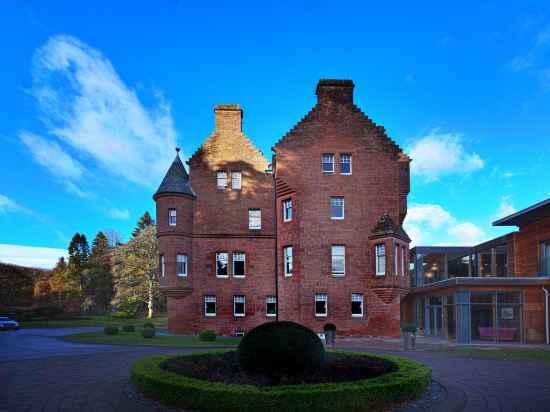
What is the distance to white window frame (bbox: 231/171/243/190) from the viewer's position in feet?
118

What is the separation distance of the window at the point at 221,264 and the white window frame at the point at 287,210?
548cm

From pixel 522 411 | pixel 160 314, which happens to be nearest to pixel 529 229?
pixel 522 411

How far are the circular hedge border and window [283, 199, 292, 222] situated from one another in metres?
22.9

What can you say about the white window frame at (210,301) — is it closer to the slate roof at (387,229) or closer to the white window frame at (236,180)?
the white window frame at (236,180)

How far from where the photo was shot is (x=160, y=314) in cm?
7281

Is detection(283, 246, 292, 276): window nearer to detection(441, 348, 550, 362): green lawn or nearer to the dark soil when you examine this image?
detection(441, 348, 550, 362): green lawn

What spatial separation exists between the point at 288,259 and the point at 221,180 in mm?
8067

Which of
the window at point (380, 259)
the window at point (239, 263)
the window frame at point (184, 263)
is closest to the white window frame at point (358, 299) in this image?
the window at point (380, 259)

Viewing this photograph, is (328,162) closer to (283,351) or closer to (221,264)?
(221,264)

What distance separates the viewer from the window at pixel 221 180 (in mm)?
35781

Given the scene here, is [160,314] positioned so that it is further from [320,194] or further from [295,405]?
[295,405]

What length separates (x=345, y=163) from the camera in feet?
110

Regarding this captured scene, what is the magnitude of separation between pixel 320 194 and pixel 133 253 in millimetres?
34964

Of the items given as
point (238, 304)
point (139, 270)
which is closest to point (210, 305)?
point (238, 304)
